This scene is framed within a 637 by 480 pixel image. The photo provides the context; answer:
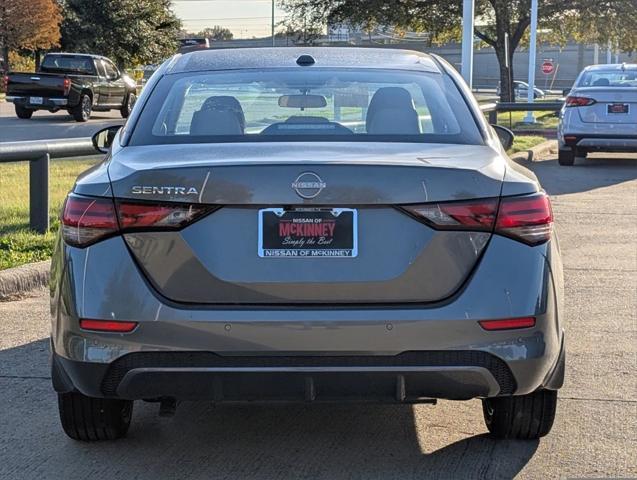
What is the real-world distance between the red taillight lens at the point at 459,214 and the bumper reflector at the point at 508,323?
32cm

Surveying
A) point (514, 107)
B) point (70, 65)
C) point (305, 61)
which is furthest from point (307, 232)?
point (70, 65)

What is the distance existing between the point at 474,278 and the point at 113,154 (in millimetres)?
1462

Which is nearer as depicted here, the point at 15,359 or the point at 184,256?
the point at 184,256

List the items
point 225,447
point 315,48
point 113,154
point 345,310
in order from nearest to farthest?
point 345,310, point 113,154, point 225,447, point 315,48

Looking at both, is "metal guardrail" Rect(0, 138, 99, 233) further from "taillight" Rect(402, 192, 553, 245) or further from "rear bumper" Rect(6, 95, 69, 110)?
"rear bumper" Rect(6, 95, 69, 110)

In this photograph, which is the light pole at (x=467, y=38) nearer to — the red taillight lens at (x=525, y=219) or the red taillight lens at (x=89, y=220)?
the red taillight lens at (x=525, y=219)

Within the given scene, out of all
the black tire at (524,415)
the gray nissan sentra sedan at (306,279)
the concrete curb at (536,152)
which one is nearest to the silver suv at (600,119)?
the concrete curb at (536,152)

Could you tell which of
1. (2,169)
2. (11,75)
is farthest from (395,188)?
(11,75)

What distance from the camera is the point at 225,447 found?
4359mm

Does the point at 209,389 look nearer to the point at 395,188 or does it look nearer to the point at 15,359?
the point at 395,188

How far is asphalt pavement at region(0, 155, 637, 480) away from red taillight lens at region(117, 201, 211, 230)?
1.03m

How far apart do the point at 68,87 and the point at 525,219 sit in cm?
2438

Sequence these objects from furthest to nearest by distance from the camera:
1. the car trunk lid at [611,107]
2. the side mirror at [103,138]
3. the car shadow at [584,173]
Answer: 1. the car trunk lid at [611,107]
2. the car shadow at [584,173]
3. the side mirror at [103,138]

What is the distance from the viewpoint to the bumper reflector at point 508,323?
3603 mm
